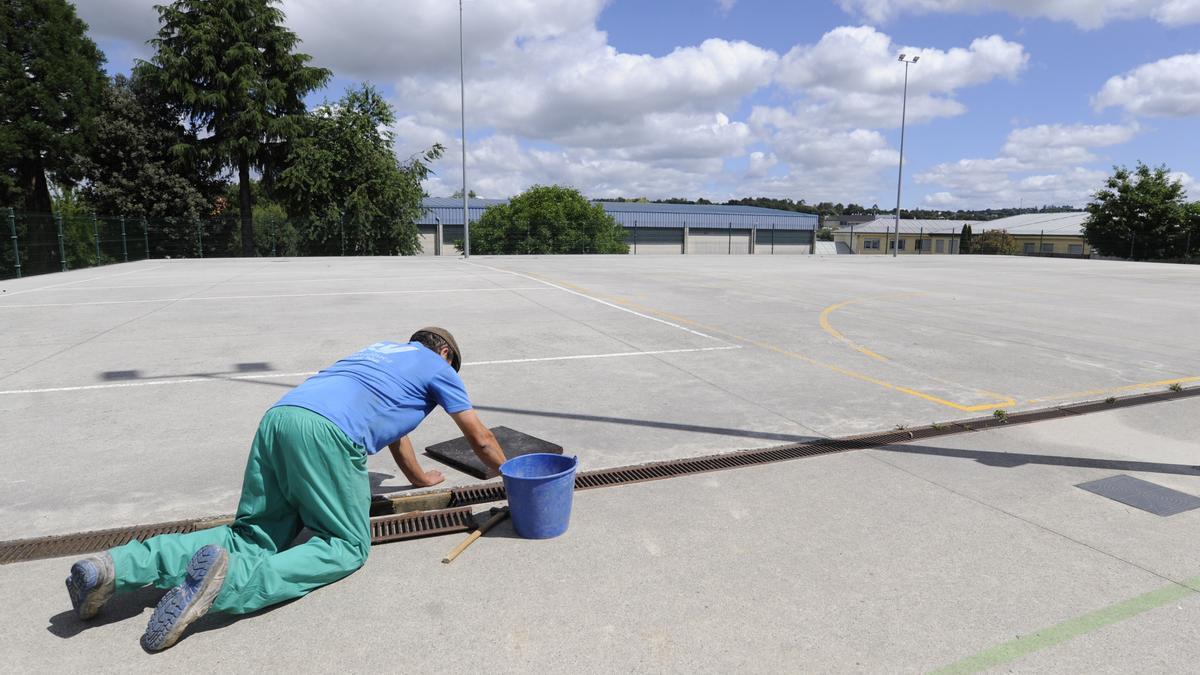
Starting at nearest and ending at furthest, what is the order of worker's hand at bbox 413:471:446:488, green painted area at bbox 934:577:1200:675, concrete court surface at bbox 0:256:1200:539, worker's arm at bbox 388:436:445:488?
1. green painted area at bbox 934:577:1200:675
2. worker's arm at bbox 388:436:445:488
3. worker's hand at bbox 413:471:446:488
4. concrete court surface at bbox 0:256:1200:539

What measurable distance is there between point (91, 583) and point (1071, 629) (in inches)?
163

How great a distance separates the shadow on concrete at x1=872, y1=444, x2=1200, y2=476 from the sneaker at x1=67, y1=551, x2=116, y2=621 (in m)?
4.97

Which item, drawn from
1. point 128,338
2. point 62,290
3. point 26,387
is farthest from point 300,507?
point 62,290

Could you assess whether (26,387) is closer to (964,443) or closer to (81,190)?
(964,443)

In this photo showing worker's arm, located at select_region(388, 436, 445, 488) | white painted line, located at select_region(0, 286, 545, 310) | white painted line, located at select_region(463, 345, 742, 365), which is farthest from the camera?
white painted line, located at select_region(0, 286, 545, 310)

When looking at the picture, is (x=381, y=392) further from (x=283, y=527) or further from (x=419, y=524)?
(x=419, y=524)

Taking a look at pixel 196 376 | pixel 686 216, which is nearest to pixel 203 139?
pixel 196 376

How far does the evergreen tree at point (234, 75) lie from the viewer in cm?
3606

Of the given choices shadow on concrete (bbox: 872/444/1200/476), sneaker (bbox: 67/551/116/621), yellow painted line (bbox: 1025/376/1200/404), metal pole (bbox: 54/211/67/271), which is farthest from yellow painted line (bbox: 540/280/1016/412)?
metal pole (bbox: 54/211/67/271)

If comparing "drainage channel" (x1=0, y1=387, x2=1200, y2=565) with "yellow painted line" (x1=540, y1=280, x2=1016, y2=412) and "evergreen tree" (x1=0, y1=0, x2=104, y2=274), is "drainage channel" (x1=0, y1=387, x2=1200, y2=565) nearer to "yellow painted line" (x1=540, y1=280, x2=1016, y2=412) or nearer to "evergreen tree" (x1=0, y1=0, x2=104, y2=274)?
"yellow painted line" (x1=540, y1=280, x2=1016, y2=412)

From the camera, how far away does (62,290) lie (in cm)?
1783

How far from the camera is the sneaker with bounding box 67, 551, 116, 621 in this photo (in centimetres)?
289

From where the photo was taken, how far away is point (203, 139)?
38.0 metres

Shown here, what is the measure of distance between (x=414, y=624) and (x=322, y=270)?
2492 cm
